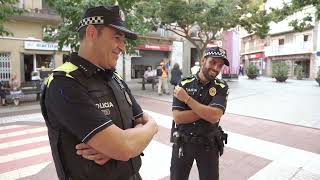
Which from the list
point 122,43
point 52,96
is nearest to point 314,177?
point 122,43

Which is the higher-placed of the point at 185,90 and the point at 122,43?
the point at 122,43

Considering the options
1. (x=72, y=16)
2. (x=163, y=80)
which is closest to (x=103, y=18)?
(x=72, y=16)

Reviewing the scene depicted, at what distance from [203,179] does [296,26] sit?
26.6ft

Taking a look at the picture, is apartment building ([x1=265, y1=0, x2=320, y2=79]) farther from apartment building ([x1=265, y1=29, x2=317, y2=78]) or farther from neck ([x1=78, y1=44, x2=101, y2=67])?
neck ([x1=78, y1=44, x2=101, y2=67])

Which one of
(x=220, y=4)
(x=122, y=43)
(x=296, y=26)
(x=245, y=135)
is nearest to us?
(x=122, y=43)

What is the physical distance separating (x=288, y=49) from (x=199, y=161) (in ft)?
139

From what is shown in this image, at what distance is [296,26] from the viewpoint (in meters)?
9.71

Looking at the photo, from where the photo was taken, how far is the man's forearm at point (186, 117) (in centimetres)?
319

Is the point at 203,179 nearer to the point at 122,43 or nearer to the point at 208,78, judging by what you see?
the point at 208,78

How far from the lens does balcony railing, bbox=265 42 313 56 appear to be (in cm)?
3832

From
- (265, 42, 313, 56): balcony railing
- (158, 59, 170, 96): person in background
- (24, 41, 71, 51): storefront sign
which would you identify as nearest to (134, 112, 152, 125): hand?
(158, 59, 170, 96): person in background

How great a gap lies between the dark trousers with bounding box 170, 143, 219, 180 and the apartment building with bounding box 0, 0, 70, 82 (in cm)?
1632

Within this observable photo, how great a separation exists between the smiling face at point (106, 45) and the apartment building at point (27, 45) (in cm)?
1730

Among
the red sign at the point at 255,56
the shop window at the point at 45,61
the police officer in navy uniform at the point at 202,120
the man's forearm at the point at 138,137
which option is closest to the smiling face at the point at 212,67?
the police officer in navy uniform at the point at 202,120
